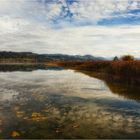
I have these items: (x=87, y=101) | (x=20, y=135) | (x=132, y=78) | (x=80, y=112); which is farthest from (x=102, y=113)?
(x=132, y=78)

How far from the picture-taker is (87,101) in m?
18.6

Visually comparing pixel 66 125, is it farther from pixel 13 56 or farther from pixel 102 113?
pixel 13 56

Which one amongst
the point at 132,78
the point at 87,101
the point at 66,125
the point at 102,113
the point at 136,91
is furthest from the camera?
the point at 132,78

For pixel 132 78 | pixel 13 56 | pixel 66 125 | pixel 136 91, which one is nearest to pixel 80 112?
pixel 66 125

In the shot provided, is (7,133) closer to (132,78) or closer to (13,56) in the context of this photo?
(132,78)

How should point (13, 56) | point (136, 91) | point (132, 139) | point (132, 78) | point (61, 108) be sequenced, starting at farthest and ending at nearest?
point (13, 56) → point (132, 78) → point (136, 91) → point (61, 108) → point (132, 139)

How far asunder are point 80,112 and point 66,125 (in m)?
2.81

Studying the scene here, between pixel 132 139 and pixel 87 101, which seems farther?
pixel 87 101

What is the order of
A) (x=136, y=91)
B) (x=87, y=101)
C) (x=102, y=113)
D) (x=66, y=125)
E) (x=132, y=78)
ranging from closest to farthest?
(x=66, y=125) → (x=102, y=113) → (x=87, y=101) → (x=136, y=91) → (x=132, y=78)

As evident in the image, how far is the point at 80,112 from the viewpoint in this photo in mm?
15242

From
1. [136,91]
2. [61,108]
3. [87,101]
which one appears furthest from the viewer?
[136,91]

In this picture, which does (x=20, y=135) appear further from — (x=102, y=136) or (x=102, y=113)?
(x=102, y=113)

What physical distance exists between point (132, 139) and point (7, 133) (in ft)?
16.0

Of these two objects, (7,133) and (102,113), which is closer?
(7,133)
